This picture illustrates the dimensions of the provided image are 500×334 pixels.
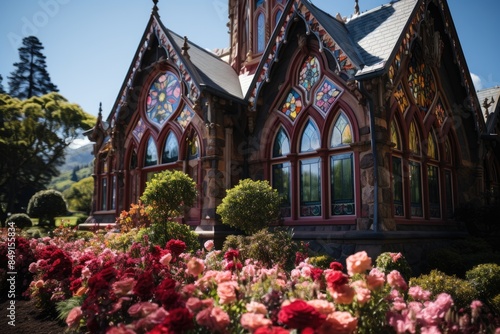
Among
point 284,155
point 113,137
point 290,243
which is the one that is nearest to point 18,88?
point 113,137

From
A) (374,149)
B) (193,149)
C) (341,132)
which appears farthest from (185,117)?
(374,149)

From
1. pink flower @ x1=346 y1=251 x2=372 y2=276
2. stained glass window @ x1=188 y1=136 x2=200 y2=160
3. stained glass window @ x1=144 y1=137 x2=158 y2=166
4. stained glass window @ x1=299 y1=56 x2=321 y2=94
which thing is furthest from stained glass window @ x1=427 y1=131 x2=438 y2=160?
pink flower @ x1=346 y1=251 x2=372 y2=276

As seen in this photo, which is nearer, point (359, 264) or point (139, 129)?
point (359, 264)

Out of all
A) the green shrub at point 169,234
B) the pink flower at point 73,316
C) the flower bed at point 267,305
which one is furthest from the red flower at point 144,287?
the green shrub at point 169,234

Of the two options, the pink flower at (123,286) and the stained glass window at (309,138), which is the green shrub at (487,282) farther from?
the pink flower at (123,286)

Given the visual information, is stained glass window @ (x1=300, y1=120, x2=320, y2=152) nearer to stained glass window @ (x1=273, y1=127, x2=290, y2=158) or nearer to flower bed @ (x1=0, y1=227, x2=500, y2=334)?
stained glass window @ (x1=273, y1=127, x2=290, y2=158)

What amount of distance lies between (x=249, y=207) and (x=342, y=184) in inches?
110

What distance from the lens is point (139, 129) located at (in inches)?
616

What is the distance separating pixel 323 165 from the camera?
37.3ft

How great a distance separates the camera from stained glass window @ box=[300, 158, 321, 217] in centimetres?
1158

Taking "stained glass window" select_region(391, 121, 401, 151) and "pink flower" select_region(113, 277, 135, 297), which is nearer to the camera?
"pink flower" select_region(113, 277, 135, 297)

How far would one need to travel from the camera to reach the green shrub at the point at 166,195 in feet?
34.2

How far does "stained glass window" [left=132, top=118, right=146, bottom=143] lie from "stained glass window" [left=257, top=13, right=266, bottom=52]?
655cm

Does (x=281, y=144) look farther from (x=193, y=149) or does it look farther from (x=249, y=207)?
(x=249, y=207)
